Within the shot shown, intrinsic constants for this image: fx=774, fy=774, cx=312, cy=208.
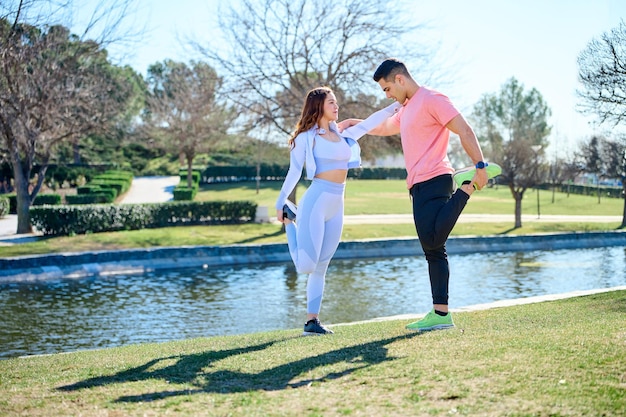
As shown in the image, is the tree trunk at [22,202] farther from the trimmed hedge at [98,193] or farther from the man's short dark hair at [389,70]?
the man's short dark hair at [389,70]

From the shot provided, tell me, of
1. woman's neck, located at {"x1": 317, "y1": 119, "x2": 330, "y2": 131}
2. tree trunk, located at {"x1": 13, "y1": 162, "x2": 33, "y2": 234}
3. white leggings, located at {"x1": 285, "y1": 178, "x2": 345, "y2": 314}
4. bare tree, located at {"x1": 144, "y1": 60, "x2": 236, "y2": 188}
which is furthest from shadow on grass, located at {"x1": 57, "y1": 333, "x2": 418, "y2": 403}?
bare tree, located at {"x1": 144, "y1": 60, "x2": 236, "y2": 188}

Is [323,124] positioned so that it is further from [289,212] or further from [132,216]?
[132,216]

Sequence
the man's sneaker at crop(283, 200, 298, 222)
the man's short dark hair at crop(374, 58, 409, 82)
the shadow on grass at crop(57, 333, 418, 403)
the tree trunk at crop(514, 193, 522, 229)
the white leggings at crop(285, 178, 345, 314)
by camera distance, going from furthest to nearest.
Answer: the tree trunk at crop(514, 193, 522, 229)
the man's sneaker at crop(283, 200, 298, 222)
the white leggings at crop(285, 178, 345, 314)
the man's short dark hair at crop(374, 58, 409, 82)
the shadow on grass at crop(57, 333, 418, 403)

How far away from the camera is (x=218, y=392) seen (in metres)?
4.65

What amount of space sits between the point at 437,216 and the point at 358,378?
2102 mm

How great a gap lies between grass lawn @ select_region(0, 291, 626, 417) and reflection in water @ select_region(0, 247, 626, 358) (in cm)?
350

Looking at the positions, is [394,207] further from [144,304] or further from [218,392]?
[218,392]

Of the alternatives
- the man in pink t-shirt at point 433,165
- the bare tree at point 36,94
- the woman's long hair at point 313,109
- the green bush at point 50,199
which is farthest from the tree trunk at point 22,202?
the man in pink t-shirt at point 433,165

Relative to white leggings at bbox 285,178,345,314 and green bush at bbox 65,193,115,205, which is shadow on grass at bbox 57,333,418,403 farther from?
green bush at bbox 65,193,115,205

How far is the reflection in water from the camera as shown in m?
10.2

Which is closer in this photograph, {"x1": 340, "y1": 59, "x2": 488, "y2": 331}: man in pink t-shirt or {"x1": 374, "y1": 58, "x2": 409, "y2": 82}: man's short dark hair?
{"x1": 340, "y1": 59, "x2": 488, "y2": 331}: man in pink t-shirt

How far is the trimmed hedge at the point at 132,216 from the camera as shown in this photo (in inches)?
820

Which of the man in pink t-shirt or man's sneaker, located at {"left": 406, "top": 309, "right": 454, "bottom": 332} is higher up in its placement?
the man in pink t-shirt

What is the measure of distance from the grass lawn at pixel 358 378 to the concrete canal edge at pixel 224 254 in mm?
8931
